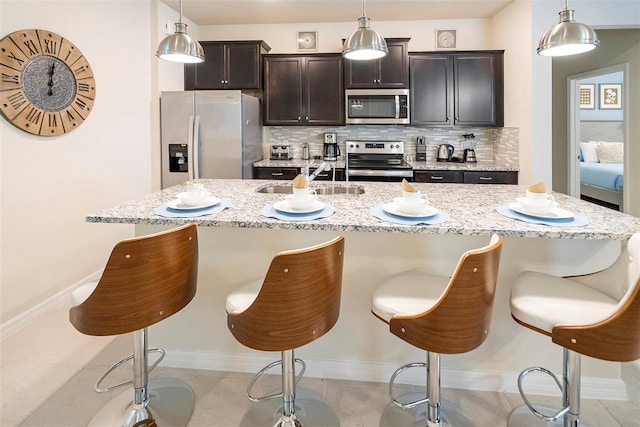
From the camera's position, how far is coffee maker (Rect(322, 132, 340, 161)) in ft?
15.5

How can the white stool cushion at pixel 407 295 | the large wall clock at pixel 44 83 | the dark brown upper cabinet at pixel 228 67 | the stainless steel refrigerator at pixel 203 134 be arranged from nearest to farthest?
the white stool cushion at pixel 407 295 → the large wall clock at pixel 44 83 → the stainless steel refrigerator at pixel 203 134 → the dark brown upper cabinet at pixel 228 67

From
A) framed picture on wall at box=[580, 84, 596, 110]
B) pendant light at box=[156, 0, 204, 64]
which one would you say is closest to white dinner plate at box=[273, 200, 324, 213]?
pendant light at box=[156, 0, 204, 64]

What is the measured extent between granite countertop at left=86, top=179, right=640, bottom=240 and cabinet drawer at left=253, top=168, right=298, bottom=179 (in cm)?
196

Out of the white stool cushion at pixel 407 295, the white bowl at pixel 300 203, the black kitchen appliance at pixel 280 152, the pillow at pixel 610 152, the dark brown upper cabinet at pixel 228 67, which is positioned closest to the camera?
the white stool cushion at pixel 407 295

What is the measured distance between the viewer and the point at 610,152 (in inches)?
271

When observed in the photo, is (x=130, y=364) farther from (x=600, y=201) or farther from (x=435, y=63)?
(x=600, y=201)

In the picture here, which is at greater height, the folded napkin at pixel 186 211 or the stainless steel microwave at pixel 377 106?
the stainless steel microwave at pixel 377 106

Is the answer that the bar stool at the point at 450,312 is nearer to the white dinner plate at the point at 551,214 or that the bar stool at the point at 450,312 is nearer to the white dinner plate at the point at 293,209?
the white dinner plate at the point at 551,214

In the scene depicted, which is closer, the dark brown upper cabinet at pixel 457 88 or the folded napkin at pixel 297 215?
the folded napkin at pixel 297 215

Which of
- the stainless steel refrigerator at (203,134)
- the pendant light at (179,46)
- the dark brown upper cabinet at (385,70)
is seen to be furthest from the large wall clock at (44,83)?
the dark brown upper cabinet at (385,70)

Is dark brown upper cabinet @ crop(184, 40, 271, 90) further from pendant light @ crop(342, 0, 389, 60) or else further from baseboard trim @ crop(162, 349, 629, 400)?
baseboard trim @ crop(162, 349, 629, 400)

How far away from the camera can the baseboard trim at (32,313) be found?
101 inches

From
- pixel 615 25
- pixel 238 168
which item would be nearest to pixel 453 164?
pixel 615 25

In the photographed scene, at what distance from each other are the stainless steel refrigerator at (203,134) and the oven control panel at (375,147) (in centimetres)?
133
